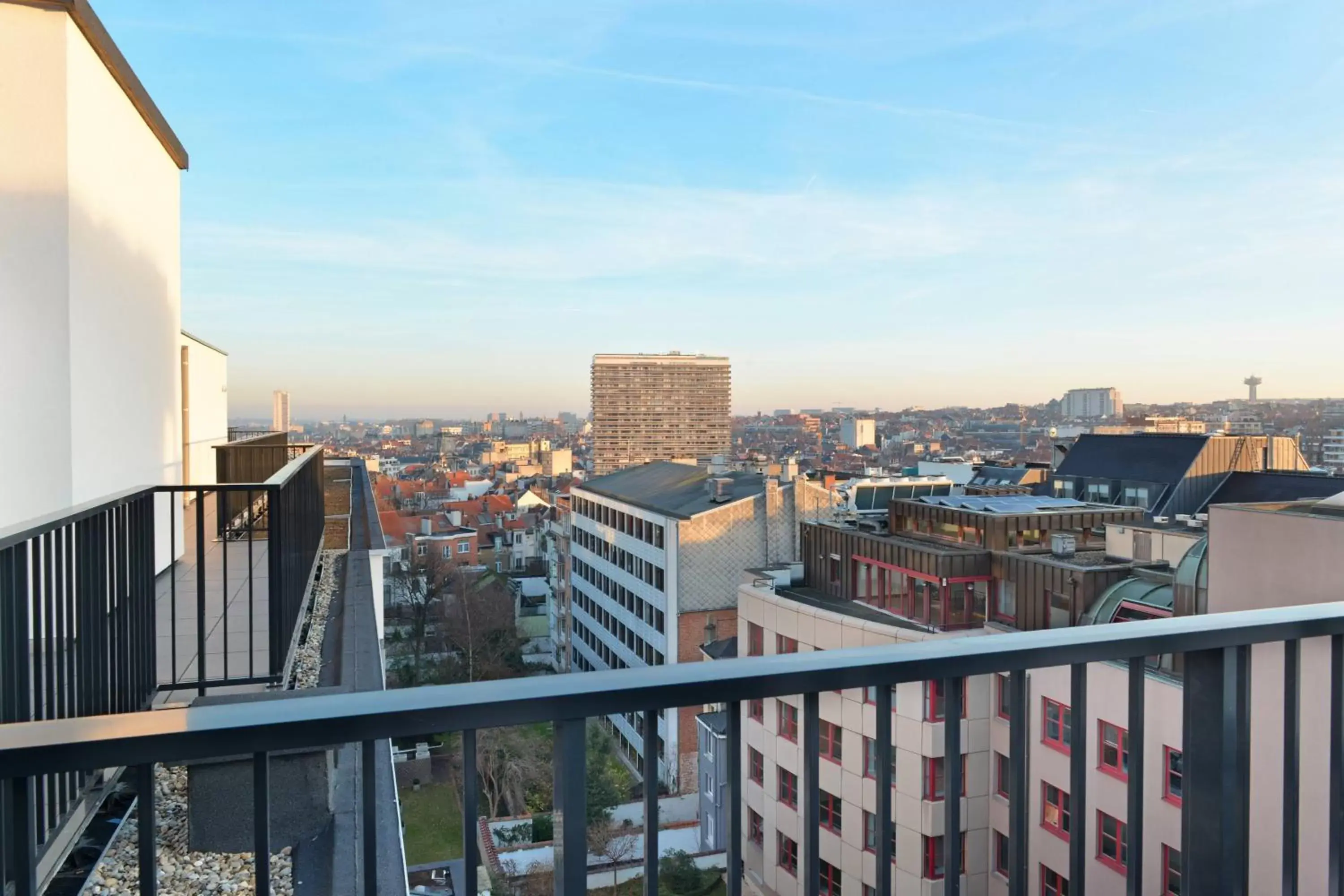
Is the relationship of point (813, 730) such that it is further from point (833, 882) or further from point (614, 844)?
point (614, 844)

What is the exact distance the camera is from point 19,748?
0.83 meters

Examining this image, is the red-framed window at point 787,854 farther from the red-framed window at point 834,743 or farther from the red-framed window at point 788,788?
the red-framed window at point 834,743

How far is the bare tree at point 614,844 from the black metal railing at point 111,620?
5772mm

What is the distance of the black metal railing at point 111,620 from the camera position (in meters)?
2.03

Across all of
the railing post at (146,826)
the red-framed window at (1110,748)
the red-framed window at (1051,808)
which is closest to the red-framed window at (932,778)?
the red-framed window at (1051,808)

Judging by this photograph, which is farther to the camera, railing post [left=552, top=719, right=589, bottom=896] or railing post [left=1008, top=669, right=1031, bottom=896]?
railing post [left=1008, top=669, right=1031, bottom=896]

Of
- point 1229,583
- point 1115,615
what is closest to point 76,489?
point 1229,583

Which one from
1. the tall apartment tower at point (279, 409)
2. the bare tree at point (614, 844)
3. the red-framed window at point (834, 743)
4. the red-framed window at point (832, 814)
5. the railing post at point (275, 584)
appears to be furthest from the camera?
the tall apartment tower at point (279, 409)

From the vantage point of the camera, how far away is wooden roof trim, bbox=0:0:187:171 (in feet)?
15.7

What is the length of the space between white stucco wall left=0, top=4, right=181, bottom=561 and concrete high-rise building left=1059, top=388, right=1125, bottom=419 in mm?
60431

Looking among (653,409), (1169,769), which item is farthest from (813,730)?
(653,409)

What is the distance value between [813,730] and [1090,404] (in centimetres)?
6589

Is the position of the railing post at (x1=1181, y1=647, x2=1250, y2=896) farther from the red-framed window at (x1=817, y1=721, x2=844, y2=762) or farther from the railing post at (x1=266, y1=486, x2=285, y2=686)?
the red-framed window at (x1=817, y1=721, x2=844, y2=762)

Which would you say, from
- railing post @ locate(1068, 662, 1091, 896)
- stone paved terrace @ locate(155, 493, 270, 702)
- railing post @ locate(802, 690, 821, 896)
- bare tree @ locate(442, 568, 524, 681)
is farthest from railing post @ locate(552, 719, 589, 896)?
bare tree @ locate(442, 568, 524, 681)
